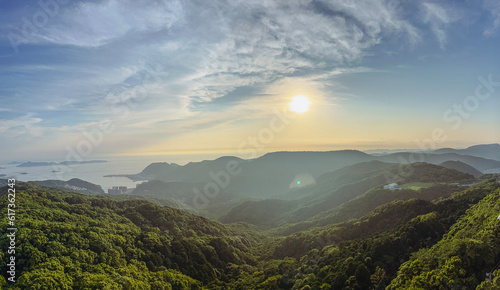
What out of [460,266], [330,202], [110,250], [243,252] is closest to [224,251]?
[243,252]

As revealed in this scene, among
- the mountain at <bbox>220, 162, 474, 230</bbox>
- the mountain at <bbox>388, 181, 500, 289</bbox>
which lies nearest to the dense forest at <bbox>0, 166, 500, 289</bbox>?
the mountain at <bbox>388, 181, 500, 289</bbox>

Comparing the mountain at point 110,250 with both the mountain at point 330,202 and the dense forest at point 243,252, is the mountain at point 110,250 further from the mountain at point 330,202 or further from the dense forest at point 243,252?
the mountain at point 330,202

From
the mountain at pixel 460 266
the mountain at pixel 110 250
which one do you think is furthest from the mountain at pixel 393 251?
the mountain at pixel 110 250

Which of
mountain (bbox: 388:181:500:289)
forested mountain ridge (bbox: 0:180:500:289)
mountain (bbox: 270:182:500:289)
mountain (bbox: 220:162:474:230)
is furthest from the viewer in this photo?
mountain (bbox: 220:162:474:230)

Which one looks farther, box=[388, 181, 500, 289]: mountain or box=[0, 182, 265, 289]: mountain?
box=[0, 182, 265, 289]: mountain

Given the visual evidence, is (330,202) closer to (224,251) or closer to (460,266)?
(224,251)

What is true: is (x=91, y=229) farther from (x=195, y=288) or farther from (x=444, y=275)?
(x=444, y=275)

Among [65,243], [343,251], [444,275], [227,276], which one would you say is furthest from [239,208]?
[444,275]

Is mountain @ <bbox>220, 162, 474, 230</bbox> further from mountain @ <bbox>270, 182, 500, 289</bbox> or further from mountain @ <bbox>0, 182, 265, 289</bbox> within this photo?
mountain @ <bbox>0, 182, 265, 289</bbox>

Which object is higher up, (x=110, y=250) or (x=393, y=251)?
(x=110, y=250)
